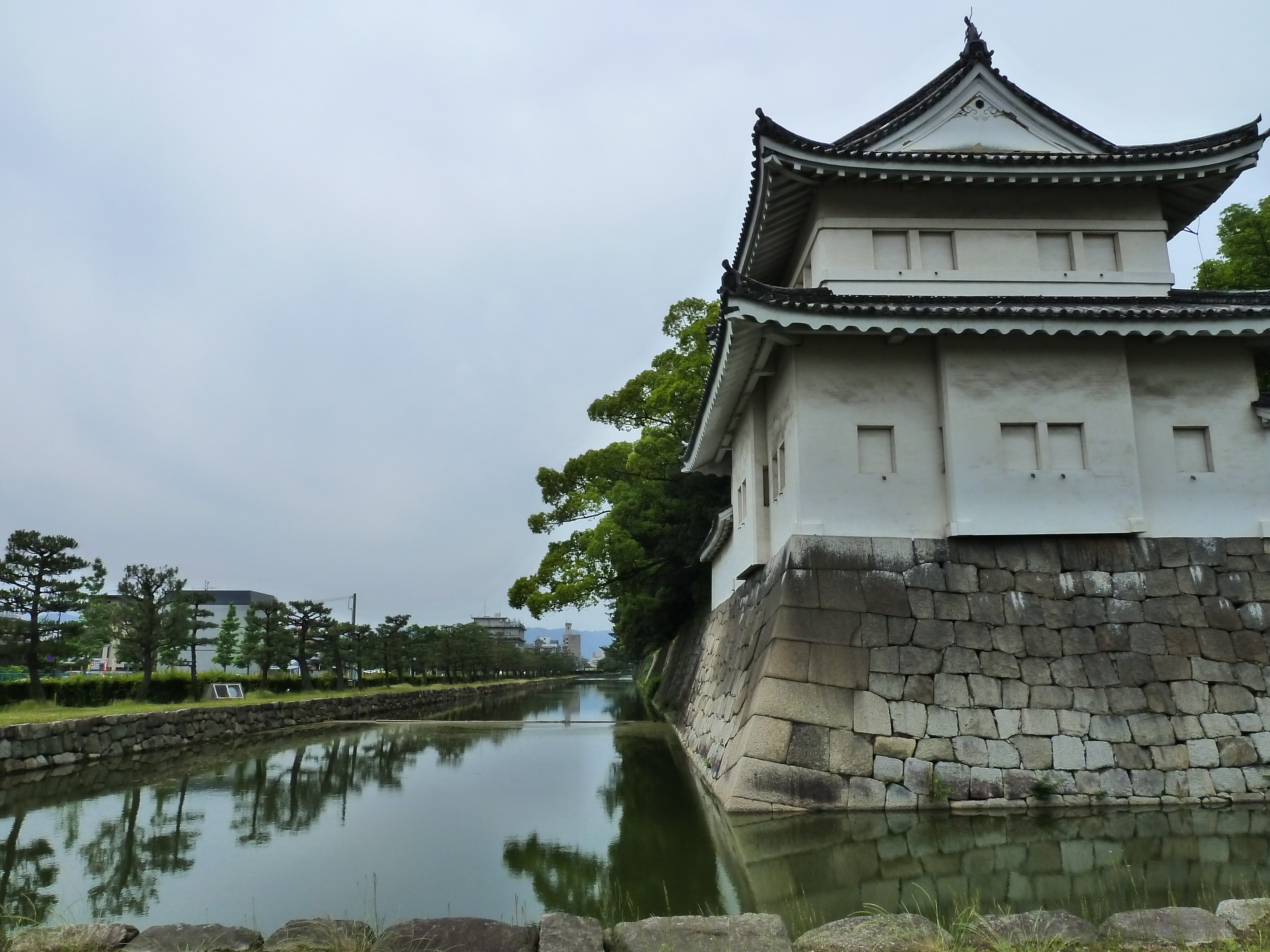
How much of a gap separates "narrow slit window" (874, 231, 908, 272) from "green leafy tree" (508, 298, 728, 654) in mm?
10804

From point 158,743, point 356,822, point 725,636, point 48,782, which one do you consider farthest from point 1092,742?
point 158,743

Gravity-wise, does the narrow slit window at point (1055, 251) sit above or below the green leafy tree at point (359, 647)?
above

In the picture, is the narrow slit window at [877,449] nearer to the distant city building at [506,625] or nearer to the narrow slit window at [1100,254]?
the narrow slit window at [1100,254]

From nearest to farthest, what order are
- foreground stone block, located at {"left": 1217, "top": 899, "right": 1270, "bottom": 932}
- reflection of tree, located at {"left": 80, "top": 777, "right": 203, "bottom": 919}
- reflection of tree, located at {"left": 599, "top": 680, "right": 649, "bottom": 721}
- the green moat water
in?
Result: foreground stone block, located at {"left": 1217, "top": 899, "right": 1270, "bottom": 932} < the green moat water < reflection of tree, located at {"left": 80, "top": 777, "right": 203, "bottom": 919} < reflection of tree, located at {"left": 599, "top": 680, "right": 649, "bottom": 721}

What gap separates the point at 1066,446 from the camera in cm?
889

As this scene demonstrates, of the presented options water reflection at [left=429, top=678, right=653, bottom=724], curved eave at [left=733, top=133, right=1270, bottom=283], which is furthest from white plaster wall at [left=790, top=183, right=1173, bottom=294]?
water reflection at [left=429, top=678, right=653, bottom=724]

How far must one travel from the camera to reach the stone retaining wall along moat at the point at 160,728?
12.5m

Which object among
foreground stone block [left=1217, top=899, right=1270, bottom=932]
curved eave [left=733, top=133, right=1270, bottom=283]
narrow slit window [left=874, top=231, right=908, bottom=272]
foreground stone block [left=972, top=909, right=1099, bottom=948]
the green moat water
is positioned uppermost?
curved eave [left=733, top=133, right=1270, bottom=283]

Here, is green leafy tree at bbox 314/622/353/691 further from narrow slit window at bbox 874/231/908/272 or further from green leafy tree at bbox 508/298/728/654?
narrow slit window at bbox 874/231/908/272

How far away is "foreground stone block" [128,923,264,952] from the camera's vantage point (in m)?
3.95

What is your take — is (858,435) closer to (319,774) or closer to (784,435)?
(784,435)

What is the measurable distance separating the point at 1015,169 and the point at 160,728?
17736 mm

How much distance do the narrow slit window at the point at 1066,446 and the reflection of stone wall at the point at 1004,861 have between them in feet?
11.8

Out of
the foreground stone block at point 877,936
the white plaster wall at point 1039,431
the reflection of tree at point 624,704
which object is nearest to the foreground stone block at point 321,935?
the foreground stone block at point 877,936
